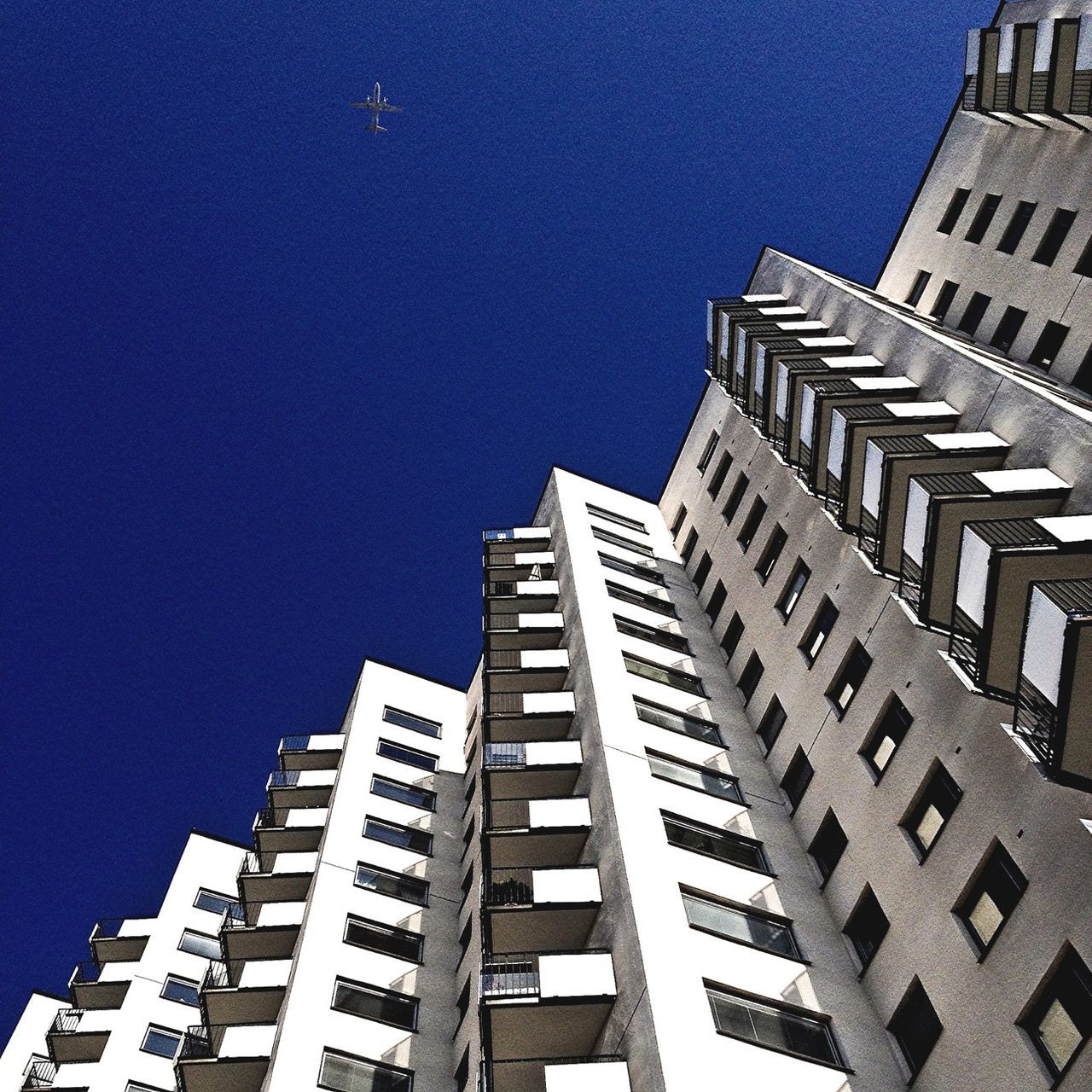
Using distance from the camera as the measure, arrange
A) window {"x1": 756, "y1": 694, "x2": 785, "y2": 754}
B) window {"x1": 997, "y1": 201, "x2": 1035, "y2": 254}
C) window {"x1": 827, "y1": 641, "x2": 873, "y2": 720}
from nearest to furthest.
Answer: window {"x1": 827, "y1": 641, "x2": 873, "y2": 720} → window {"x1": 756, "y1": 694, "x2": 785, "y2": 754} → window {"x1": 997, "y1": 201, "x2": 1035, "y2": 254}

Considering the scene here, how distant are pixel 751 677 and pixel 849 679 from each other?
6767 millimetres

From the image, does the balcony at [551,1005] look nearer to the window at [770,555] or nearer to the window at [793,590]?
the window at [793,590]

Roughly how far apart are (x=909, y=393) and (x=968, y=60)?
2016 cm

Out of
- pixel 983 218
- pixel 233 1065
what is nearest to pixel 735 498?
pixel 983 218

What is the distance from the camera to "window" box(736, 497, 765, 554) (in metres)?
36.0

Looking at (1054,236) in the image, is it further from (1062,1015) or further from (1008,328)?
(1062,1015)

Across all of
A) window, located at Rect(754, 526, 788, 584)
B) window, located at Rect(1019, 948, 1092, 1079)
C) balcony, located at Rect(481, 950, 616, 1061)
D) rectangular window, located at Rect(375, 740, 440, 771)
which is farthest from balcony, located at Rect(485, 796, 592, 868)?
rectangular window, located at Rect(375, 740, 440, 771)

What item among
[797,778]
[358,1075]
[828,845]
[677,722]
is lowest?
[358,1075]

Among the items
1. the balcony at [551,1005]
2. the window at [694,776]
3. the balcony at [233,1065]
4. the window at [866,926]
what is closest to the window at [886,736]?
the window at [866,926]

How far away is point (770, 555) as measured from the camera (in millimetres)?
33812

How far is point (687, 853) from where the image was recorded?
81.5 feet

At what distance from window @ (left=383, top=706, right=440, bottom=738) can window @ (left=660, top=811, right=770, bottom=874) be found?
2032 centimetres

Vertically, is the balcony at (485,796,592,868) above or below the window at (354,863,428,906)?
below

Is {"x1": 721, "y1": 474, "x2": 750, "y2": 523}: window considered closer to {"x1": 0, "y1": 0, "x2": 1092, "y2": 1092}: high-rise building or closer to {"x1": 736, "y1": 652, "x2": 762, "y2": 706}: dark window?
{"x1": 0, "y1": 0, "x2": 1092, "y2": 1092}: high-rise building
